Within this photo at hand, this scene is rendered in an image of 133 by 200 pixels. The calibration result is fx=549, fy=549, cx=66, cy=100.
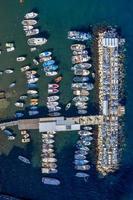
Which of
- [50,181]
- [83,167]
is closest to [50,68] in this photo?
[83,167]

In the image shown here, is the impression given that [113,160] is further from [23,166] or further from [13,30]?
[13,30]

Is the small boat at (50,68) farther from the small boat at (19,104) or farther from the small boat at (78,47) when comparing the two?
the small boat at (19,104)

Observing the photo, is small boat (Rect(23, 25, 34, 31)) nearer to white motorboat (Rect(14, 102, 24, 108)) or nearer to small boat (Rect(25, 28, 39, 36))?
small boat (Rect(25, 28, 39, 36))

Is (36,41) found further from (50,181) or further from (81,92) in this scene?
(50,181)

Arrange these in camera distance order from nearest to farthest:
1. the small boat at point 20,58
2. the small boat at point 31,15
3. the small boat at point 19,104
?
the small boat at point 31,15
the small boat at point 20,58
the small boat at point 19,104

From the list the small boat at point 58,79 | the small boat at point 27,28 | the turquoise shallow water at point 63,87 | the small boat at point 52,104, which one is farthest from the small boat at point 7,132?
the small boat at point 27,28

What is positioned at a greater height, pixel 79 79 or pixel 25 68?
pixel 25 68

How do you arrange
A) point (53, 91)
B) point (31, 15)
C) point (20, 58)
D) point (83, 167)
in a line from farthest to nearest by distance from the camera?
point (83, 167)
point (53, 91)
point (20, 58)
point (31, 15)

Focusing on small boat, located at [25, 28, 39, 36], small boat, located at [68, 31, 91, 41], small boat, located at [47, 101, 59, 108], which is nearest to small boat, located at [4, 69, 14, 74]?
small boat, located at [25, 28, 39, 36]

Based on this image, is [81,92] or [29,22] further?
[81,92]
